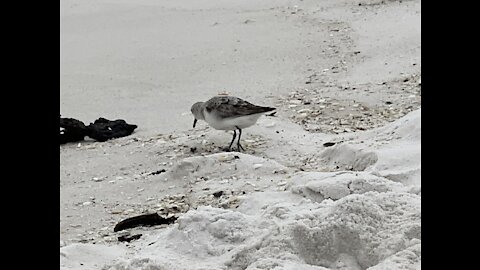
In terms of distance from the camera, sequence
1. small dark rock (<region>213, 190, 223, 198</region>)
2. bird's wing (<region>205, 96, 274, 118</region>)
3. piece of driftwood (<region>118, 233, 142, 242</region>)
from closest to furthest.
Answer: piece of driftwood (<region>118, 233, 142, 242</region>), small dark rock (<region>213, 190, 223, 198</region>), bird's wing (<region>205, 96, 274, 118</region>)

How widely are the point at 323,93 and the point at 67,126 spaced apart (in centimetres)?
254

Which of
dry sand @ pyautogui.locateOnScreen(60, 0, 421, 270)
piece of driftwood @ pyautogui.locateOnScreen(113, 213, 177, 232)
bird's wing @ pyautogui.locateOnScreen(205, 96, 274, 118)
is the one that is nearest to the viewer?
dry sand @ pyautogui.locateOnScreen(60, 0, 421, 270)

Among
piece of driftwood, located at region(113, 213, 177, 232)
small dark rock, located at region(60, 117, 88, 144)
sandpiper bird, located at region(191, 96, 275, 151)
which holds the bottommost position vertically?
small dark rock, located at region(60, 117, 88, 144)

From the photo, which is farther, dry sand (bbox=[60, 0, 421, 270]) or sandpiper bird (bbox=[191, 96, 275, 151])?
sandpiper bird (bbox=[191, 96, 275, 151])

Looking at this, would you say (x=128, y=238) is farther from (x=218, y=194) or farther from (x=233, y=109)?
(x=233, y=109)

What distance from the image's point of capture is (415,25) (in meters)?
9.58

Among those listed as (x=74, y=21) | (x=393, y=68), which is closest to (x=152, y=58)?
(x=74, y=21)

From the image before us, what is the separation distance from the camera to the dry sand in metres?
2.42

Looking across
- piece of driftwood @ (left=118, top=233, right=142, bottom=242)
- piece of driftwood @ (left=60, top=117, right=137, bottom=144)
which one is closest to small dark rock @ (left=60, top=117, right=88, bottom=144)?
piece of driftwood @ (left=60, top=117, right=137, bottom=144)

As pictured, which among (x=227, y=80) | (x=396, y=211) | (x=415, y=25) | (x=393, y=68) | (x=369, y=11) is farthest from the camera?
(x=369, y=11)

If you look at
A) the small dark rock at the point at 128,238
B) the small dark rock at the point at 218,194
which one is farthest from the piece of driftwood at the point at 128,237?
the small dark rock at the point at 218,194

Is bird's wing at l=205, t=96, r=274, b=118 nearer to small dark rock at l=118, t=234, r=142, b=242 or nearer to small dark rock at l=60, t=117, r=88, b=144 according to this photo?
small dark rock at l=60, t=117, r=88, b=144

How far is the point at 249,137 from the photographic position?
5.96 m
